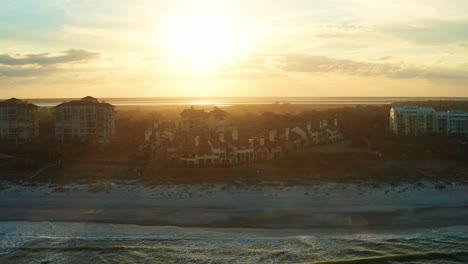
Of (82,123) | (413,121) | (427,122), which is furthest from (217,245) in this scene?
(427,122)

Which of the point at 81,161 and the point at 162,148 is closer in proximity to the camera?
the point at 81,161

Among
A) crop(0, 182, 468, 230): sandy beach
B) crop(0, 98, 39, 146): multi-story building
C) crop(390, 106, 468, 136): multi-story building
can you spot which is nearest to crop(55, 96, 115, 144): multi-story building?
crop(0, 98, 39, 146): multi-story building

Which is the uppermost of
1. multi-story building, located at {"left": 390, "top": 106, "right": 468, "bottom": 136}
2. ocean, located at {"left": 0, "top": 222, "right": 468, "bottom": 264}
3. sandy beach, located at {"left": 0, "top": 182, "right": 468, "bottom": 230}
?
multi-story building, located at {"left": 390, "top": 106, "right": 468, "bottom": 136}

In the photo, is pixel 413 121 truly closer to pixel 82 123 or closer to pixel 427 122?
pixel 427 122

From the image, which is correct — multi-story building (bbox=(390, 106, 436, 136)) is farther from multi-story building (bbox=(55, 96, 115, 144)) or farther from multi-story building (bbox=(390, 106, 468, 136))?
multi-story building (bbox=(55, 96, 115, 144))

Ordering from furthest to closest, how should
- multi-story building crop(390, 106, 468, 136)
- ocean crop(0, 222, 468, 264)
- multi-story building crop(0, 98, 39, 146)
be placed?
1. multi-story building crop(390, 106, 468, 136)
2. multi-story building crop(0, 98, 39, 146)
3. ocean crop(0, 222, 468, 264)

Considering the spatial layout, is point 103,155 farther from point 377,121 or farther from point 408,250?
point 377,121

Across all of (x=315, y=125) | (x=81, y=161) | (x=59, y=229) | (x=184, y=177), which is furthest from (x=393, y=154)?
(x=59, y=229)
